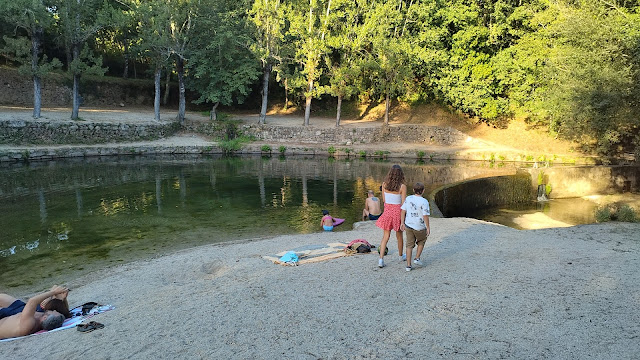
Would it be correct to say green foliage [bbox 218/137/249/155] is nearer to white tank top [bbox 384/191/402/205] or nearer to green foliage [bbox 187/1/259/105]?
green foliage [bbox 187/1/259/105]

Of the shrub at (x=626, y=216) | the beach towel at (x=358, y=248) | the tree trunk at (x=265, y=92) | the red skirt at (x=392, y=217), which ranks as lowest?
the beach towel at (x=358, y=248)

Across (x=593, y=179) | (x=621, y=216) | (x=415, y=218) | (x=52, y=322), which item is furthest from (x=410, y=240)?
(x=593, y=179)

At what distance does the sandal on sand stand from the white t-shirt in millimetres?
5342

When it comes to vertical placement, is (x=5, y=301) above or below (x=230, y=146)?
below

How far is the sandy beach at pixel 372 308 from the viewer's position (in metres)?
5.14

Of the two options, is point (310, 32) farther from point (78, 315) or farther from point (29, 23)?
point (78, 315)

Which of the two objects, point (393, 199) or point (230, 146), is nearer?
point (393, 199)

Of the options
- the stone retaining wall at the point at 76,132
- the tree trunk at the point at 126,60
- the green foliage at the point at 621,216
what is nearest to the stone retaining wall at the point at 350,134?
the stone retaining wall at the point at 76,132

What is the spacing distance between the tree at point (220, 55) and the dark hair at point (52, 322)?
32.1m

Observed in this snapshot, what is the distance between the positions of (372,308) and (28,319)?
5.08 metres

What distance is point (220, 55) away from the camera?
3734 cm

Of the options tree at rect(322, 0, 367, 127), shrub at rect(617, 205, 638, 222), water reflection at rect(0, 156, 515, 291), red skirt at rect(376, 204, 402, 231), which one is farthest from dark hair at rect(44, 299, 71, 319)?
tree at rect(322, 0, 367, 127)

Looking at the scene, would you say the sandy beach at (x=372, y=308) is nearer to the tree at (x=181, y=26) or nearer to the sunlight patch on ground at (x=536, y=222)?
the sunlight patch on ground at (x=536, y=222)

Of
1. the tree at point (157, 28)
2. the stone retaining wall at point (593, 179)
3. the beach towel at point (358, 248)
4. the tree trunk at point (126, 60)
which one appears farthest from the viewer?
the tree trunk at point (126, 60)
